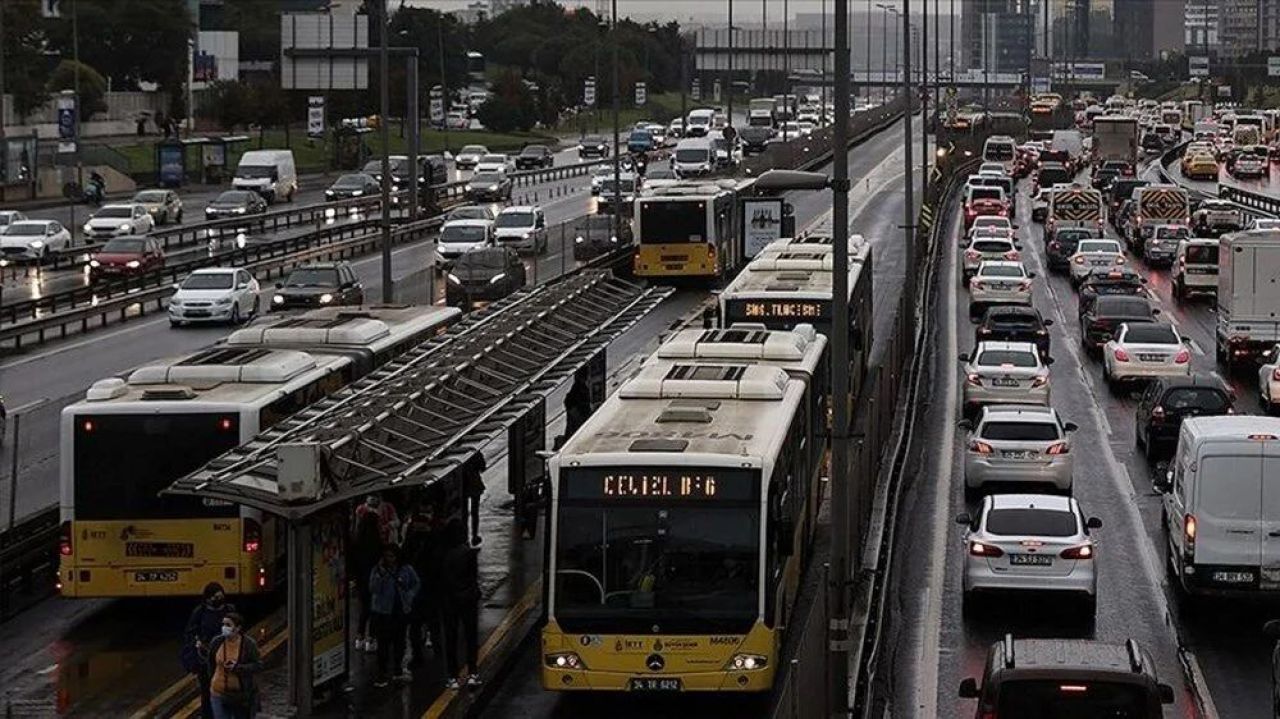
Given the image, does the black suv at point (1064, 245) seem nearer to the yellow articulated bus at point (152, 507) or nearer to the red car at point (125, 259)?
the red car at point (125, 259)

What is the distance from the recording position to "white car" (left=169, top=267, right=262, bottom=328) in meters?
57.0

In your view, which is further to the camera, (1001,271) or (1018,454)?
(1001,271)

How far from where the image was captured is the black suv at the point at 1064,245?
7262 cm

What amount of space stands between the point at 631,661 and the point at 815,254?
72.7 feet

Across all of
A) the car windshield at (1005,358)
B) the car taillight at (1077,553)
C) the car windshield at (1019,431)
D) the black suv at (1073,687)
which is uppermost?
the car windshield at (1005,358)

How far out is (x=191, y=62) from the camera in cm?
14662

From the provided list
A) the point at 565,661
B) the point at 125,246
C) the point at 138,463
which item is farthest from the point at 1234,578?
the point at 125,246

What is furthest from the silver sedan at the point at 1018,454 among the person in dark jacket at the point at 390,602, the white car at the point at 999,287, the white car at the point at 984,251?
the white car at the point at 984,251

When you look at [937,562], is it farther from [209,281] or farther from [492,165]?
[492,165]

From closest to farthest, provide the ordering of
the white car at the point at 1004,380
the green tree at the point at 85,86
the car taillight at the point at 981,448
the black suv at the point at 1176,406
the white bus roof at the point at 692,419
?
the white bus roof at the point at 692,419
the car taillight at the point at 981,448
the black suv at the point at 1176,406
the white car at the point at 1004,380
the green tree at the point at 85,86

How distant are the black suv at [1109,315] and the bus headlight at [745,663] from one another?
30.4m

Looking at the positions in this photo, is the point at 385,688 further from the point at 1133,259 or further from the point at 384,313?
the point at 1133,259

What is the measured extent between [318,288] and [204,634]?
3816 centimetres

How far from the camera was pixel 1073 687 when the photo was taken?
54.7 feet
